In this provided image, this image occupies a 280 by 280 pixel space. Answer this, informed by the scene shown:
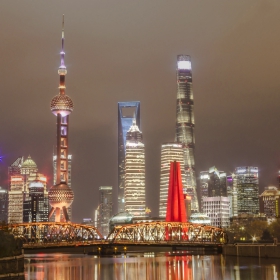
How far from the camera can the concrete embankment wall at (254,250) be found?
439ft

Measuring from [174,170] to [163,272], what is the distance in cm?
8213

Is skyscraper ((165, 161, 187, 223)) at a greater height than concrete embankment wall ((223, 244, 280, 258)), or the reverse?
skyscraper ((165, 161, 187, 223))

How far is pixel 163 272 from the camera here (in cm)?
10569

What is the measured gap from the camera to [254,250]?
142m

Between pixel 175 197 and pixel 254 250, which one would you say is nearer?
pixel 254 250

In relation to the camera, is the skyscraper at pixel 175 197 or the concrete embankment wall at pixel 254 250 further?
the skyscraper at pixel 175 197

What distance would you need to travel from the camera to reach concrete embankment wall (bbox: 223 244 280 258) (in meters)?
134

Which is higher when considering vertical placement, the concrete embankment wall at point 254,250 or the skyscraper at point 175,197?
the skyscraper at point 175,197

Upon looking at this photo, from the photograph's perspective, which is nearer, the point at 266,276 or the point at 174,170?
the point at 266,276

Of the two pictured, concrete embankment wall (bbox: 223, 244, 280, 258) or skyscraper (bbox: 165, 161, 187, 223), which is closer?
concrete embankment wall (bbox: 223, 244, 280, 258)

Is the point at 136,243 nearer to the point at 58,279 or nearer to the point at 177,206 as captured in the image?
the point at 177,206

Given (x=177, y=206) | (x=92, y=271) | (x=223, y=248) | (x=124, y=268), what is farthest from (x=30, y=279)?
(x=177, y=206)

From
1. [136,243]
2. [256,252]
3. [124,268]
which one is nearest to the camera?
[124,268]

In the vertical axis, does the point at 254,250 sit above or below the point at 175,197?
below
